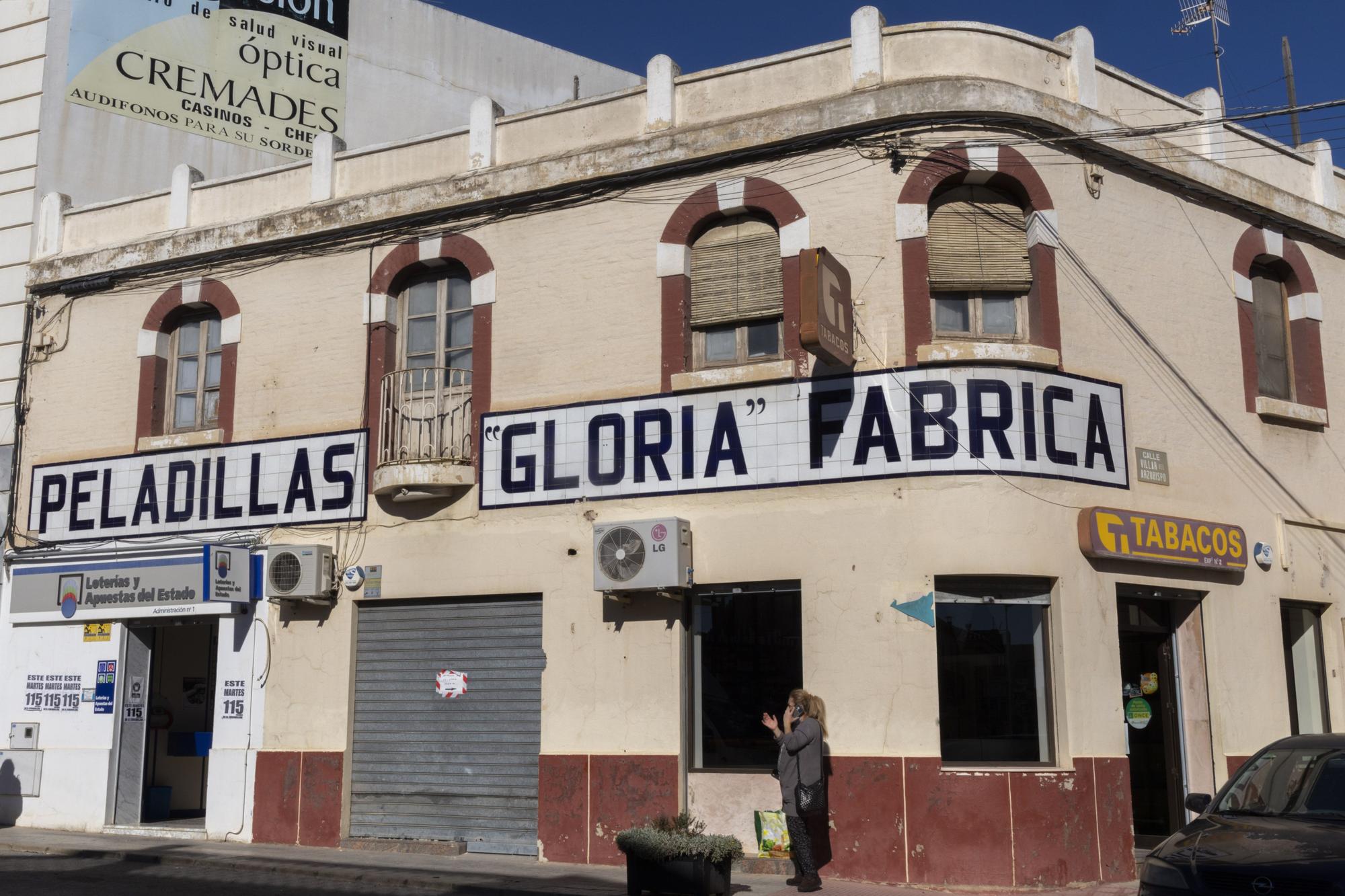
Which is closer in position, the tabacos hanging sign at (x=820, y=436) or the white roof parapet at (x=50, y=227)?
the tabacos hanging sign at (x=820, y=436)

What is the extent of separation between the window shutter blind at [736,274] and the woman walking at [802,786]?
438cm

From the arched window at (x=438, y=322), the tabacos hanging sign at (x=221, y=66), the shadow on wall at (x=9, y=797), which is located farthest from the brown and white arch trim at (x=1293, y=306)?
the shadow on wall at (x=9, y=797)

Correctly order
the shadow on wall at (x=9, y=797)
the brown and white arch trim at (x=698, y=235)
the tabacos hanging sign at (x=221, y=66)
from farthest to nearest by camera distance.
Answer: the tabacos hanging sign at (x=221, y=66)
the shadow on wall at (x=9, y=797)
the brown and white arch trim at (x=698, y=235)

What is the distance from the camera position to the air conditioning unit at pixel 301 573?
604 inches

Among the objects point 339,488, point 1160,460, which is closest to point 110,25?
point 339,488

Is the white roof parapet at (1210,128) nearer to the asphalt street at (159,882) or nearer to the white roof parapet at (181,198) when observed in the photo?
the asphalt street at (159,882)

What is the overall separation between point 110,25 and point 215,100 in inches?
71.0

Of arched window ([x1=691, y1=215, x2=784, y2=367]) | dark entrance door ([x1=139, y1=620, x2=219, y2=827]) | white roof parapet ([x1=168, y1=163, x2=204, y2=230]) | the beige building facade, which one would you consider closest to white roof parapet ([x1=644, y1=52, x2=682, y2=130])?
the beige building facade

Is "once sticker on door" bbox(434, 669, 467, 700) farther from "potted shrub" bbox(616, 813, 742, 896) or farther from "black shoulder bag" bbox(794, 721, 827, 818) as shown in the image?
"black shoulder bag" bbox(794, 721, 827, 818)

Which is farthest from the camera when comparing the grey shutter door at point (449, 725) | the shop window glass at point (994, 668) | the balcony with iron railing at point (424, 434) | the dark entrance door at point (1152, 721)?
the balcony with iron railing at point (424, 434)

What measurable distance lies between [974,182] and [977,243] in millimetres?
639

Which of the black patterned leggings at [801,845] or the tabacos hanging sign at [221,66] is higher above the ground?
the tabacos hanging sign at [221,66]

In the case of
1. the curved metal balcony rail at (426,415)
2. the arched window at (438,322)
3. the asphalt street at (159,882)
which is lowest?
the asphalt street at (159,882)

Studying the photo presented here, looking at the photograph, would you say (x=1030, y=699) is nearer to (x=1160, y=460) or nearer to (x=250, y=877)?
(x=1160, y=460)
